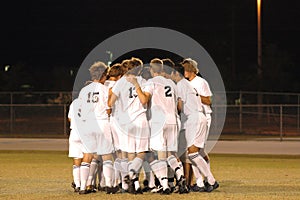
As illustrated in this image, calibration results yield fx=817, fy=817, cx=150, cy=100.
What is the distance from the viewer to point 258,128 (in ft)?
133

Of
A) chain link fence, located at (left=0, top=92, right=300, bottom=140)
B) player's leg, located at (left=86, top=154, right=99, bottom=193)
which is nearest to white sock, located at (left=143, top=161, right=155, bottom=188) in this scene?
player's leg, located at (left=86, top=154, right=99, bottom=193)

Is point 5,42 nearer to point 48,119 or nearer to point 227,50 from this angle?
point 227,50

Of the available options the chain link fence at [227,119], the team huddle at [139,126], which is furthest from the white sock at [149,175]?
the chain link fence at [227,119]

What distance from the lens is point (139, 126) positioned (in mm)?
14055

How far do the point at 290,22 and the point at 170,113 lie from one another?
70917 mm

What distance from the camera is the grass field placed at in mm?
14102

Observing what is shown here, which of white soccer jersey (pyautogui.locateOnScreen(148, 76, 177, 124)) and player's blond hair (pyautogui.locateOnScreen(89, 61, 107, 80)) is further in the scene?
player's blond hair (pyautogui.locateOnScreen(89, 61, 107, 80))

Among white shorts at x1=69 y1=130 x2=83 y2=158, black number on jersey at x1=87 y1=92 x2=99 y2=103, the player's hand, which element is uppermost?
the player's hand

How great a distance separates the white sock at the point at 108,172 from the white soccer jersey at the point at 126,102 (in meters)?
0.78

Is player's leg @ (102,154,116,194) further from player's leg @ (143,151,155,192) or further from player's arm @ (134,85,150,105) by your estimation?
player's arm @ (134,85,150,105)

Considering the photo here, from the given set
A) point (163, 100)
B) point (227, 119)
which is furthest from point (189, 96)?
point (227, 119)

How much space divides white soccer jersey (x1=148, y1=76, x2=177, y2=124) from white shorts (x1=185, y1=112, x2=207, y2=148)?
372mm

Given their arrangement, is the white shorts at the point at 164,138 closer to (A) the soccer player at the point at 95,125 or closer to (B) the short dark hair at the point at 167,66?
(A) the soccer player at the point at 95,125

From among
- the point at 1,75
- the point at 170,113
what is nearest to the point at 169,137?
the point at 170,113
